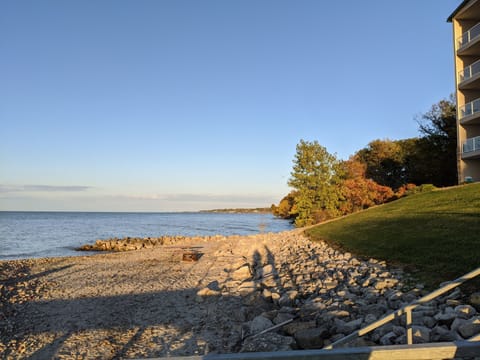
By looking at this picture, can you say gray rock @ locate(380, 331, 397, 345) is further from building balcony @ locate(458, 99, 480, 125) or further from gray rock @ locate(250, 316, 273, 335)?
building balcony @ locate(458, 99, 480, 125)

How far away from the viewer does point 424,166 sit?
36.8 m

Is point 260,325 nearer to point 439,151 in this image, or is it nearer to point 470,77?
point 470,77

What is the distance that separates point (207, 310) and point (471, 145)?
25.4m

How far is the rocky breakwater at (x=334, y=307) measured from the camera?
17.3ft

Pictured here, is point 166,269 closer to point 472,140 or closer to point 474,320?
point 474,320

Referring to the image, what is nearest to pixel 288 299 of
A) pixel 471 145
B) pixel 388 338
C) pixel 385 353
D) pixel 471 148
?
pixel 388 338

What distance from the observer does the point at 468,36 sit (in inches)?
1082

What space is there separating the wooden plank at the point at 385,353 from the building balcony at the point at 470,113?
2839 cm

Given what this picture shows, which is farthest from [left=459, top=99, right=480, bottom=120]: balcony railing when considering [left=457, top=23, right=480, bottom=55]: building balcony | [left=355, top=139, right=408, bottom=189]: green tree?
[left=355, top=139, right=408, bottom=189]: green tree

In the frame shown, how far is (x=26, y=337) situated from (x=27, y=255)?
2149 centimetres

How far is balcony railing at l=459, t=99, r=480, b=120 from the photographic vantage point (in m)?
26.3

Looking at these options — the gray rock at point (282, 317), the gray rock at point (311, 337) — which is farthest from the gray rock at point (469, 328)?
the gray rock at point (282, 317)

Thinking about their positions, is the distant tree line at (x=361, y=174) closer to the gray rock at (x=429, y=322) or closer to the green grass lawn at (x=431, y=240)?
the green grass lawn at (x=431, y=240)

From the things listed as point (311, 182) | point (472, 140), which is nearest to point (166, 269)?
point (311, 182)
